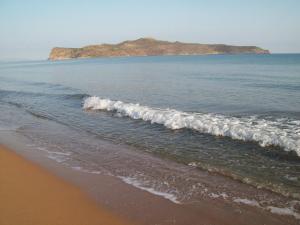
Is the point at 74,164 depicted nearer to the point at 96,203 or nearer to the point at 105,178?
the point at 105,178

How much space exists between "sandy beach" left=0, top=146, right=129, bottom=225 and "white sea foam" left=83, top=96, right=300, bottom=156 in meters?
6.45

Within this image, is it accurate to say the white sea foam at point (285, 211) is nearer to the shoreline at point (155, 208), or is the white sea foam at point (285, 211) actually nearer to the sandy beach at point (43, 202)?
the shoreline at point (155, 208)

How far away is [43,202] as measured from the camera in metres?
6.19

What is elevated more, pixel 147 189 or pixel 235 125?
pixel 235 125

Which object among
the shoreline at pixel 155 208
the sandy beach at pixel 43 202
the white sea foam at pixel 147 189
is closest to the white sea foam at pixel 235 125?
the shoreline at pixel 155 208

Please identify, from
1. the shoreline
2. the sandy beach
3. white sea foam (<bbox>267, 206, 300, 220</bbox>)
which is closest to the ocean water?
white sea foam (<bbox>267, 206, 300, 220</bbox>)

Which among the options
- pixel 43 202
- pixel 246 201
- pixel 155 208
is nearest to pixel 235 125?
pixel 246 201

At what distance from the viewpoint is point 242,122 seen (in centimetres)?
1323

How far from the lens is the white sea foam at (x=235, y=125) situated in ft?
34.3

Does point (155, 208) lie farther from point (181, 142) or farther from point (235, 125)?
point (235, 125)

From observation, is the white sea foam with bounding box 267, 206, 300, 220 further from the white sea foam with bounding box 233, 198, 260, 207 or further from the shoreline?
the white sea foam with bounding box 233, 198, 260, 207

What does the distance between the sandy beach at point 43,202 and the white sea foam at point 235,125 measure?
6446mm

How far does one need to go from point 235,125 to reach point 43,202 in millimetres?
8457

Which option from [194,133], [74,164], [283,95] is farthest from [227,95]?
[74,164]
